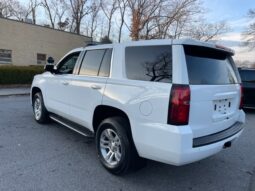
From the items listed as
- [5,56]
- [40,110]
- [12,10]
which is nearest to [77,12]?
[12,10]

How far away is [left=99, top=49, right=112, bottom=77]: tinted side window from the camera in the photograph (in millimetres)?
4003

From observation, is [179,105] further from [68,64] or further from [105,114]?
[68,64]

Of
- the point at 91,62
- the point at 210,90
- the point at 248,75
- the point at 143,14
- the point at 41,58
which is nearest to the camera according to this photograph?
the point at 210,90

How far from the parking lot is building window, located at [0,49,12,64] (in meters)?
15.7

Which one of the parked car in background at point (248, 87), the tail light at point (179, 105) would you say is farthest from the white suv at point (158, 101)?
the parked car in background at point (248, 87)

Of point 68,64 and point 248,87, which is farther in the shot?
point 248,87

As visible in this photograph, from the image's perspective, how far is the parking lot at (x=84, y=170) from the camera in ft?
11.5

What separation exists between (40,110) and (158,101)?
4047mm

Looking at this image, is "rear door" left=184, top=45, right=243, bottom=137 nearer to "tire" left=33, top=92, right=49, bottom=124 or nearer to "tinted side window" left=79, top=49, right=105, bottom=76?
"tinted side window" left=79, top=49, right=105, bottom=76

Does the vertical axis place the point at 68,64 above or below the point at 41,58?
above

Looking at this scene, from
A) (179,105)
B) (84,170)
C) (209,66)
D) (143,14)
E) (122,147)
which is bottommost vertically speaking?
(84,170)

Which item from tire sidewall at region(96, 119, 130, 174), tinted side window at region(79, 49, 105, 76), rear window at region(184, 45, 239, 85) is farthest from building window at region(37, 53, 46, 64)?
rear window at region(184, 45, 239, 85)

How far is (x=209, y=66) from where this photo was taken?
11.4ft

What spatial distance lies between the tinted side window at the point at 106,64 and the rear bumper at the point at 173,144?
45.4 inches
